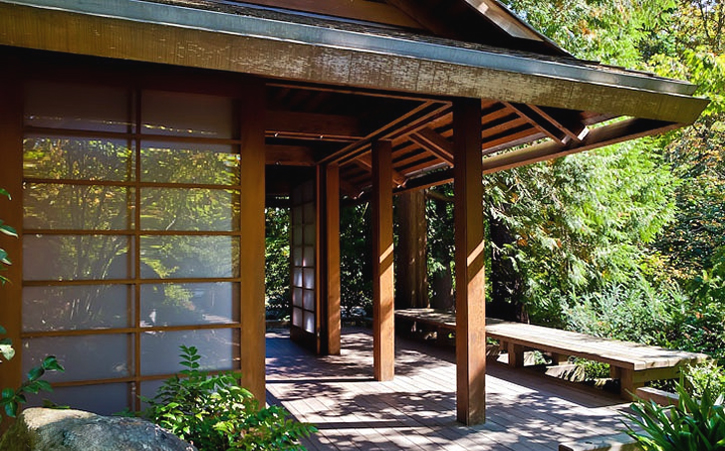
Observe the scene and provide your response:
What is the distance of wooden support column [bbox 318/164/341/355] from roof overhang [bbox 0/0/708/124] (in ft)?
14.2

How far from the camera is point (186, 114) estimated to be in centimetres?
341

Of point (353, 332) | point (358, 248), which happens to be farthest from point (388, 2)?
point (358, 248)

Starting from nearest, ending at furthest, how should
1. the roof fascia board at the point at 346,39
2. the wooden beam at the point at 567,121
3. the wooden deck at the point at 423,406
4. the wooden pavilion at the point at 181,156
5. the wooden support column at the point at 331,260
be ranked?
the roof fascia board at the point at 346,39 < the wooden pavilion at the point at 181,156 < the wooden deck at the point at 423,406 < the wooden beam at the point at 567,121 < the wooden support column at the point at 331,260

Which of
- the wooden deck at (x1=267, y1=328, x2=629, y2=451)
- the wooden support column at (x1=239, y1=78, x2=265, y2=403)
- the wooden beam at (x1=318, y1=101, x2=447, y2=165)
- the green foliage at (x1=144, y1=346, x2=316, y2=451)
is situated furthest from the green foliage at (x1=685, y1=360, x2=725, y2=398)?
the green foliage at (x1=144, y1=346, x2=316, y2=451)

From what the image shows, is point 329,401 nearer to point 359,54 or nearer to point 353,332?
point 359,54

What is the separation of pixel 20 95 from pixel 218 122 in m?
1.07

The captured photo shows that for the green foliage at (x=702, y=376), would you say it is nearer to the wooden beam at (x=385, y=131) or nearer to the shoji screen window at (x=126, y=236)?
the wooden beam at (x=385, y=131)

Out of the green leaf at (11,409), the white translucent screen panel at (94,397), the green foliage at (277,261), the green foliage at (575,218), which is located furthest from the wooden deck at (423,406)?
the green foliage at (277,261)

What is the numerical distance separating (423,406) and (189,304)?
90.3 inches

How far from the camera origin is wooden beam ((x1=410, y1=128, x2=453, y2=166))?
5730mm

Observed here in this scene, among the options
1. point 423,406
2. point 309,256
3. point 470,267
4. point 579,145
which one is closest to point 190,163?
point 470,267

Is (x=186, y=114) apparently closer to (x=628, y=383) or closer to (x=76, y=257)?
(x=76, y=257)

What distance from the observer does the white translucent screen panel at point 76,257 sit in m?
3.03

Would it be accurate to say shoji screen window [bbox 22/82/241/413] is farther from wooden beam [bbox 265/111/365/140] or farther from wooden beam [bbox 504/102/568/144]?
wooden beam [bbox 504/102/568/144]
